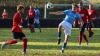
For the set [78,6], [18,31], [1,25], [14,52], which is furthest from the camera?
[1,25]

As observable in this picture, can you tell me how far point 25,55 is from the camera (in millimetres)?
19469

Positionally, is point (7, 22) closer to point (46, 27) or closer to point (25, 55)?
point (46, 27)

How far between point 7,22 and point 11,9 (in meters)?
9.47

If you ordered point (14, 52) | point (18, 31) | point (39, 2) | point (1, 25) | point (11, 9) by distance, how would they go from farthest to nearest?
point (39, 2) → point (11, 9) → point (1, 25) → point (14, 52) → point (18, 31)

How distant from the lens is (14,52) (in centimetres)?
2077

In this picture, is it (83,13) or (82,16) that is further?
(83,13)

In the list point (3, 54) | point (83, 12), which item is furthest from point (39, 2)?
point (3, 54)

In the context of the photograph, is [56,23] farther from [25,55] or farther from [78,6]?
[25,55]

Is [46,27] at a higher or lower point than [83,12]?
lower

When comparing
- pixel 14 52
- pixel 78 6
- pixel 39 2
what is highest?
pixel 78 6

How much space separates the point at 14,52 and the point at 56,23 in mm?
29851

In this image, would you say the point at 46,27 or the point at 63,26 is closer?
the point at 63,26

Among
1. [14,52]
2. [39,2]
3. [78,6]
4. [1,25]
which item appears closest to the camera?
[14,52]

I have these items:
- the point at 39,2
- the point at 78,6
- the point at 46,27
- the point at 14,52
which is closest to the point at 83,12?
the point at 78,6
